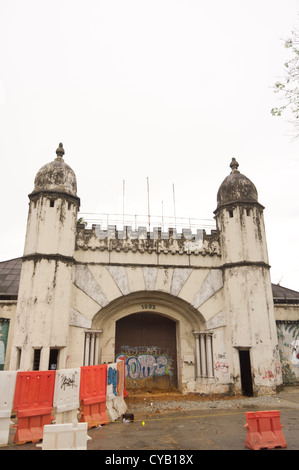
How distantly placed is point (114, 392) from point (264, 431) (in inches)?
185

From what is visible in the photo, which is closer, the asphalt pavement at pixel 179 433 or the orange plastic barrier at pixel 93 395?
the asphalt pavement at pixel 179 433

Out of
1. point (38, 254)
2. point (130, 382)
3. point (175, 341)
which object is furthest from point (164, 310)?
point (38, 254)

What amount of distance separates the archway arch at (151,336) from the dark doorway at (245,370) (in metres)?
1.97

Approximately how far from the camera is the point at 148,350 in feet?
49.7

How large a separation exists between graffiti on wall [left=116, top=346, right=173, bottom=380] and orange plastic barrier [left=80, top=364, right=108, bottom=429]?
19.0ft

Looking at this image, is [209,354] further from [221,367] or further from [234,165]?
[234,165]

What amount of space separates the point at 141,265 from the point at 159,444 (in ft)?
26.1

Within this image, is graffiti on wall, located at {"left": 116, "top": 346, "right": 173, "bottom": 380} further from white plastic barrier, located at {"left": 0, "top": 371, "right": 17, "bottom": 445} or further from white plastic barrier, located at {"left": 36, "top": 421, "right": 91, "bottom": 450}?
white plastic barrier, located at {"left": 36, "top": 421, "right": 91, "bottom": 450}

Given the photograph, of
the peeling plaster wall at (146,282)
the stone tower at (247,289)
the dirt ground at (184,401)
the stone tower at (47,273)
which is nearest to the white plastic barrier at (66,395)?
the dirt ground at (184,401)

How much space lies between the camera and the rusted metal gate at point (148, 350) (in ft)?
48.1

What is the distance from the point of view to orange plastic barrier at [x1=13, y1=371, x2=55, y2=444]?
708cm

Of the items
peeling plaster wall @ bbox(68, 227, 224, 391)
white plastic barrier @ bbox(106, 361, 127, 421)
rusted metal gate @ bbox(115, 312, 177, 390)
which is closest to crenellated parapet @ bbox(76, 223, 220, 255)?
peeling plaster wall @ bbox(68, 227, 224, 391)

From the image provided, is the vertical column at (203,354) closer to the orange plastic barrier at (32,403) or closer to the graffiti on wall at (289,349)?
the graffiti on wall at (289,349)
